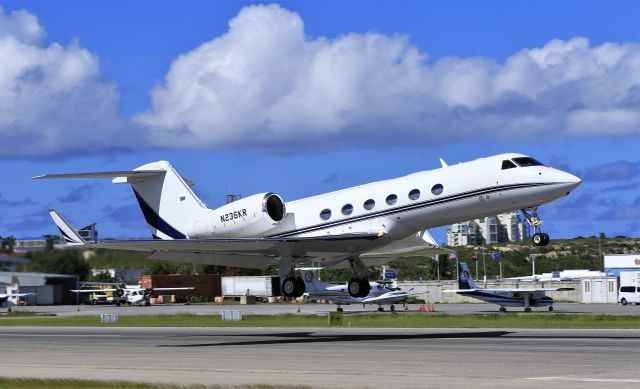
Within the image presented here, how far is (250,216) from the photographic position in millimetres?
39781

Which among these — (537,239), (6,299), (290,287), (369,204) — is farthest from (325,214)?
(6,299)

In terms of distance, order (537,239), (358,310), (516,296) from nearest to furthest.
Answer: (537,239)
(516,296)
(358,310)

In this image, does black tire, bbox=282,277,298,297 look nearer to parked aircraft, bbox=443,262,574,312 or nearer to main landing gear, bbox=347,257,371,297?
main landing gear, bbox=347,257,371,297

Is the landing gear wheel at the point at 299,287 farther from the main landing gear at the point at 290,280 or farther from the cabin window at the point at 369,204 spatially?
the cabin window at the point at 369,204

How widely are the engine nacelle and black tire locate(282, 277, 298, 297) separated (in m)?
2.29

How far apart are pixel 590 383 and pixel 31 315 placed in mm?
60698

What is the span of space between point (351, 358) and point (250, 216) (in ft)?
40.8

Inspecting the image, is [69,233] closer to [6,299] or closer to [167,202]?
[167,202]

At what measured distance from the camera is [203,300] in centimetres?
10662

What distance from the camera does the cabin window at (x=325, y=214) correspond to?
3850 cm

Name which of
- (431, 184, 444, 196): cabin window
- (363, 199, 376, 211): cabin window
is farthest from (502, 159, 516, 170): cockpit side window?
(363, 199, 376, 211): cabin window

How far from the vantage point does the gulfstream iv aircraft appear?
34594 millimetres

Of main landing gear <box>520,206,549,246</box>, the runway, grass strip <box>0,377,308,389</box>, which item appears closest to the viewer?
grass strip <box>0,377,308,389</box>

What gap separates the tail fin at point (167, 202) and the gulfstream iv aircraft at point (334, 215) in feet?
0.15
